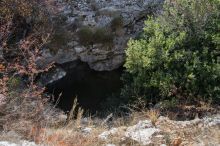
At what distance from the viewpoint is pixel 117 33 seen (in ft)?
37.1

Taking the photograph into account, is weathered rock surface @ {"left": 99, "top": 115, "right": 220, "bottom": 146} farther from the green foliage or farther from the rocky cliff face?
the rocky cliff face

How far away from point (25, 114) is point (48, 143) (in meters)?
1.32

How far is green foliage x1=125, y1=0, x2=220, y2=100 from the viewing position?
9273 millimetres

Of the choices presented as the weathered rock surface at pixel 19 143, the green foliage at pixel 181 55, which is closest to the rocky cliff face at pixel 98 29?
the green foliage at pixel 181 55

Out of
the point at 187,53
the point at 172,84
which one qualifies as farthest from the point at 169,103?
the point at 187,53

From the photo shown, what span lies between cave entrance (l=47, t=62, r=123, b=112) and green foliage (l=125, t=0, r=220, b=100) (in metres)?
1.80

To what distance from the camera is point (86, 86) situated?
11.9 m

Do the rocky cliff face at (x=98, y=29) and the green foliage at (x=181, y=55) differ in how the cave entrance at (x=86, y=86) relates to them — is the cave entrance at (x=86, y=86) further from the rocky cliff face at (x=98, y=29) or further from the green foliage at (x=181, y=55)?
the green foliage at (x=181, y=55)

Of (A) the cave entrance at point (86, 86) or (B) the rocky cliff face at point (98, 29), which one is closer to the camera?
(B) the rocky cliff face at point (98, 29)

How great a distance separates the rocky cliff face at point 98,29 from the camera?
11.1 metres

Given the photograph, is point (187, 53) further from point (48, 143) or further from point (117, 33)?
point (48, 143)

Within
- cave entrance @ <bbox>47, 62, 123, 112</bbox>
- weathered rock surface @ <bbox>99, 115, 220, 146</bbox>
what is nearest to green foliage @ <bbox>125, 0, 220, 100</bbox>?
weathered rock surface @ <bbox>99, 115, 220, 146</bbox>

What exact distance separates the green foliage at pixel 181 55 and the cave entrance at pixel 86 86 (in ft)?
5.90

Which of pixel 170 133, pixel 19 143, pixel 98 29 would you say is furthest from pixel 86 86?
pixel 19 143
